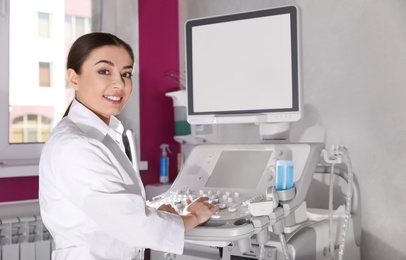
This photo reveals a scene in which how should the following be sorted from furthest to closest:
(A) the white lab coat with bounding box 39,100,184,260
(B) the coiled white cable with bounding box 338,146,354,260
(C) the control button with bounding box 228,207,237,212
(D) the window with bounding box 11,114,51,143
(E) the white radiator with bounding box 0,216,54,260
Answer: (D) the window with bounding box 11,114,51,143 < (E) the white radiator with bounding box 0,216,54,260 < (B) the coiled white cable with bounding box 338,146,354,260 < (C) the control button with bounding box 228,207,237,212 < (A) the white lab coat with bounding box 39,100,184,260

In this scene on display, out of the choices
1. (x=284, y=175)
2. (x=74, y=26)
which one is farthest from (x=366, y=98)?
(x=74, y=26)

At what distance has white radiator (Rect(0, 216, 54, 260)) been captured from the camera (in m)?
2.12

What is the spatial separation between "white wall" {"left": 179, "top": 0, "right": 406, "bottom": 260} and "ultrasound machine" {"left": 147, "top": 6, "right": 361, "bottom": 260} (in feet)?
0.64

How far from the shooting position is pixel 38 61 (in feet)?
8.14

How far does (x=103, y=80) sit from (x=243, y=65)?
59cm

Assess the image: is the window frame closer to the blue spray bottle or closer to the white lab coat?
the blue spray bottle

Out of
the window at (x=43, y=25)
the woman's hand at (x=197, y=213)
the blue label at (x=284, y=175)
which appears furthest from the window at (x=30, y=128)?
the blue label at (x=284, y=175)

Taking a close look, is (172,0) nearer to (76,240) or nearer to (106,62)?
(106,62)

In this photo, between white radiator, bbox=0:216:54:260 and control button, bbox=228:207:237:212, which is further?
white radiator, bbox=0:216:54:260

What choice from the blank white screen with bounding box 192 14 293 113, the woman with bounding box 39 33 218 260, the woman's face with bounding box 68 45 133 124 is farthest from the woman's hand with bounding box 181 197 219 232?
the blank white screen with bounding box 192 14 293 113

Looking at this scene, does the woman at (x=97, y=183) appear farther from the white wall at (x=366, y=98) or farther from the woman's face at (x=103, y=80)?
the white wall at (x=366, y=98)

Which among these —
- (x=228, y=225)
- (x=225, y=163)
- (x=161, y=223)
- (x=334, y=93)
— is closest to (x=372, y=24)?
(x=334, y=93)

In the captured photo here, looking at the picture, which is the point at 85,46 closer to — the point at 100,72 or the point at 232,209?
the point at 100,72

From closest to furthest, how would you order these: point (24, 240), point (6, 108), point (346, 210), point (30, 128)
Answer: point (346, 210) → point (24, 240) → point (6, 108) → point (30, 128)
